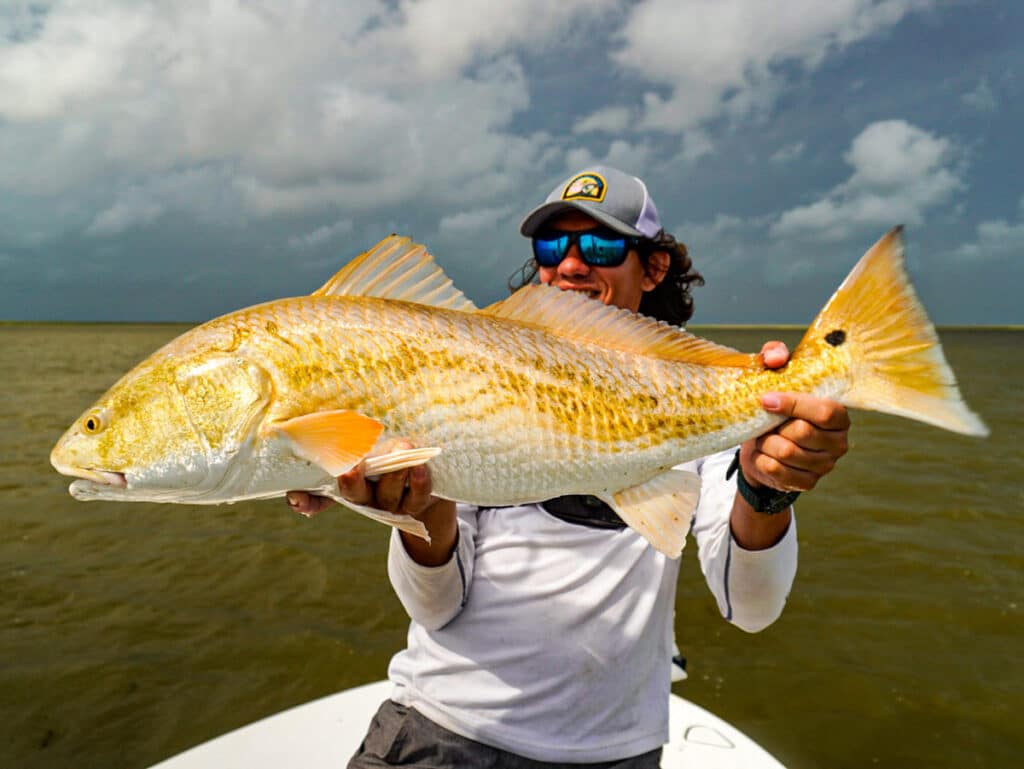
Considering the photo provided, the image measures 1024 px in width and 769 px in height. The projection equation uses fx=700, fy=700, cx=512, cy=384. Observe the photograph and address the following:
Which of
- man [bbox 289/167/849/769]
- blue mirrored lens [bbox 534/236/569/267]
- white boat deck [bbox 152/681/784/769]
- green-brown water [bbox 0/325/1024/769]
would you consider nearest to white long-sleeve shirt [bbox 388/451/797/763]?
man [bbox 289/167/849/769]

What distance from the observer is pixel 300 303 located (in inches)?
88.4

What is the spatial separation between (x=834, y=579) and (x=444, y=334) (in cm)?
825

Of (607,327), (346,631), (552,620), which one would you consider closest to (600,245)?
(607,327)

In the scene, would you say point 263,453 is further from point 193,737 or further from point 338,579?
point 338,579

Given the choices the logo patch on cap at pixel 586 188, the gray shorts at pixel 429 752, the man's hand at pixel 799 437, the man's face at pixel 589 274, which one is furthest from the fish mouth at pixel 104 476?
the logo patch on cap at pixel 586 188

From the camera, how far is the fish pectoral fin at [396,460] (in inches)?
81.8

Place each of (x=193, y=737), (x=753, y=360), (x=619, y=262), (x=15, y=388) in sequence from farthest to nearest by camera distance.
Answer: (x=15, y=388) < (x=193, y=737) < (x=619, y=262) < (x=753, y=360)

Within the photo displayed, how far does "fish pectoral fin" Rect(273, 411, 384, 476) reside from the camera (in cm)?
205

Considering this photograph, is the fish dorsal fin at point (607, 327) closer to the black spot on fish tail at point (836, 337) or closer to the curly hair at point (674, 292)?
the black spot on fish tail at point (836, 337)

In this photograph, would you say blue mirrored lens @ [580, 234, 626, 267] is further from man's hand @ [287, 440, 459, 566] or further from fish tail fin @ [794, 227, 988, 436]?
man's hand @ [287, 440, 459, 566]

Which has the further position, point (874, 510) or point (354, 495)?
point (874, 510)

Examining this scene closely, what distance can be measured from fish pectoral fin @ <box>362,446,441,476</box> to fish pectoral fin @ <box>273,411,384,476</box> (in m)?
0.05

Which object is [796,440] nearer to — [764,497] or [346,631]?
[764,497]

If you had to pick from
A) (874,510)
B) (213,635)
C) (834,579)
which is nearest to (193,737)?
(213,635)
